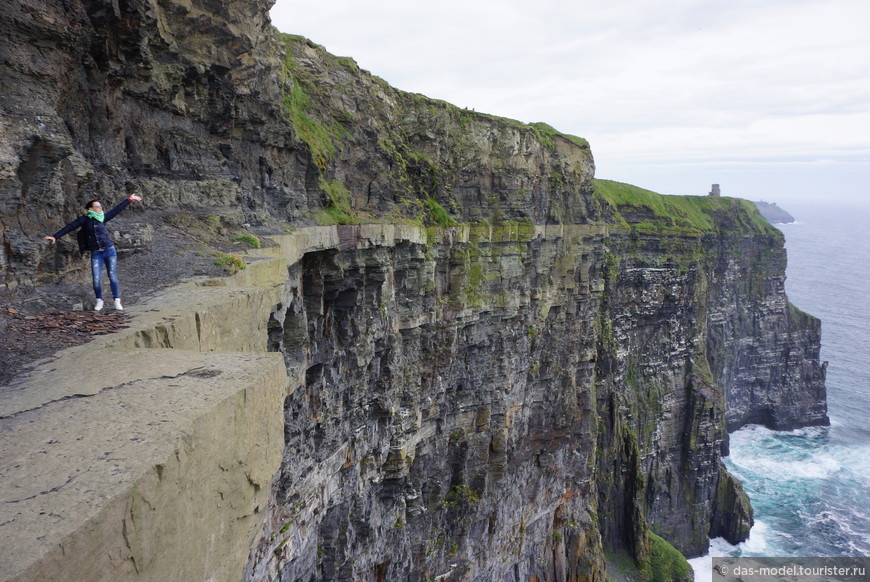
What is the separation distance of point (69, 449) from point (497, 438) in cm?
2307

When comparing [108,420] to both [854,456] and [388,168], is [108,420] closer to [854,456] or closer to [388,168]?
[388,168]

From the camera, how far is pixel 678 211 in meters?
54.0

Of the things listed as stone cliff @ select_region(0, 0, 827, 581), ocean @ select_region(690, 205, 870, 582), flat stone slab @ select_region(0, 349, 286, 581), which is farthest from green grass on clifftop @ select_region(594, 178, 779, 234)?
flat stone slab @ select_region(0, 349, 286, 581)

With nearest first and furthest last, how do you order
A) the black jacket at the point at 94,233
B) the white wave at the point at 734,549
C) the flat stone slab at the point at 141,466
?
the flat stone slab at the point at 141,466 → the black jacket at the point at 94,233 → the white wave at the point at 734,549

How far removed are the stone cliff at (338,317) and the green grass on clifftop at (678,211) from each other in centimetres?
334

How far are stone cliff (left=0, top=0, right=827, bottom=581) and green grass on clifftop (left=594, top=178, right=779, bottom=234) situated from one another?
334cm

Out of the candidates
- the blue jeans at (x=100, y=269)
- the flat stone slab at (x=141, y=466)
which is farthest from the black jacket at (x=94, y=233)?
the flat stone slab at (x=141, y=466)

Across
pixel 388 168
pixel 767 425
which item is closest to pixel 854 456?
pixel 767 425

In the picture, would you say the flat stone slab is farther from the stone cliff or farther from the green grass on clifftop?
the green grass on clifftop

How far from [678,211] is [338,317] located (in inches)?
1832

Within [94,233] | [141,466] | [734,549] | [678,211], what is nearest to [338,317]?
[94,233]

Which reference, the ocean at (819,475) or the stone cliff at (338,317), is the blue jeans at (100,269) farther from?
the ocean at (819,475)

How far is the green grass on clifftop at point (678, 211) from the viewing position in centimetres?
4766

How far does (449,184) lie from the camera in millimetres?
23516
